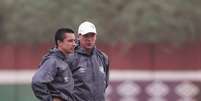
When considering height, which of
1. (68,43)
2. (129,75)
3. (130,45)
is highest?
(68,43)

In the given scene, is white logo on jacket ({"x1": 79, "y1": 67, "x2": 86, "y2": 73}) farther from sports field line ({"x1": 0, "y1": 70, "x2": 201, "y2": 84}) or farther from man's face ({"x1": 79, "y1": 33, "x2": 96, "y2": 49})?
sports field line ({"x1": 0, "y1": 70, "x2": 201, "y2": 84})

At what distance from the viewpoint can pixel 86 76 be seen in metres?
7.75

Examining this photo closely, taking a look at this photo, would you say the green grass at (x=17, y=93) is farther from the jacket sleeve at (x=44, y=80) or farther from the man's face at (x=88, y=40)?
the jacket sleeve at (x=44, y=80)

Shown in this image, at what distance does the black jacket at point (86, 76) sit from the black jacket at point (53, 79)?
0.75 ft

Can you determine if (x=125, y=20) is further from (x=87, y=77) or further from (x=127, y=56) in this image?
(x=87, y=77)

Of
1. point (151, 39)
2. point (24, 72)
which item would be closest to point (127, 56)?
point (151, 39)

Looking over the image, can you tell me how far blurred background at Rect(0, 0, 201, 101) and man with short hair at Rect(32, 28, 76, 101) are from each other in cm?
915

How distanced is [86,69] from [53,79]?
0.51 m

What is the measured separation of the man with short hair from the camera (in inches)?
287

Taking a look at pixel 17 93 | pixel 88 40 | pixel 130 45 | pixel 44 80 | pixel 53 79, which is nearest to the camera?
pixel 44 80

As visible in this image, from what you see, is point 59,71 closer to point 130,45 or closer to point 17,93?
point 17,93

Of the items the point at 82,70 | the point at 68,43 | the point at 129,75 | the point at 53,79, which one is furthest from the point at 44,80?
the point at 129,75

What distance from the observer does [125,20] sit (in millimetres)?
16938

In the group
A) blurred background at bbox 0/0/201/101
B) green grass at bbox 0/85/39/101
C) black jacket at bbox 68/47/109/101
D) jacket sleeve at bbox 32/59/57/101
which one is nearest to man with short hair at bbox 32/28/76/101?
jacket sleeve at bbox 32/59/57/101
